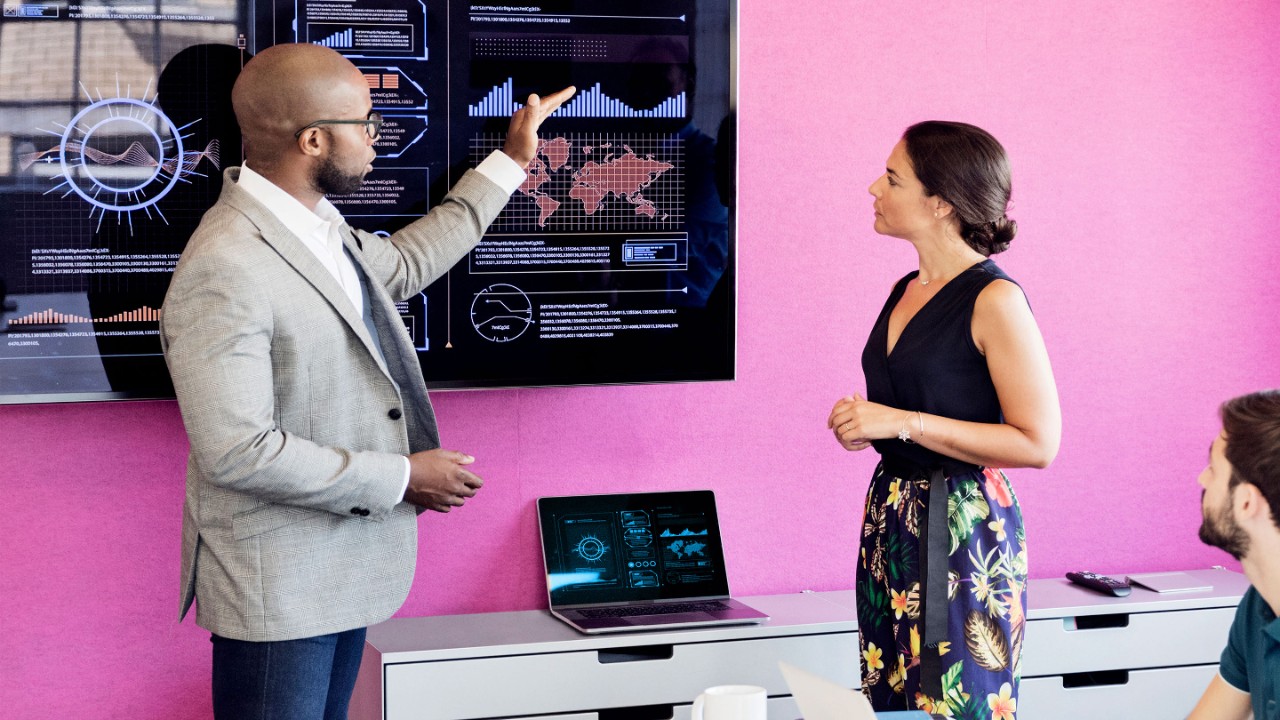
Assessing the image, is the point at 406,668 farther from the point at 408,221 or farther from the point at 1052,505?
the point at 1052,505

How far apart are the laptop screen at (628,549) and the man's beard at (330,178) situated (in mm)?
1209

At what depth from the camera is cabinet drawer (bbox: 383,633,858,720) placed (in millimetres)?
2697

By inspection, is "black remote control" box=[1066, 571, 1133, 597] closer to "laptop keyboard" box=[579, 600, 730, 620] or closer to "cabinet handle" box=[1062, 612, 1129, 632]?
"cabinet handle" box=[1062, 612, 1129, 632]

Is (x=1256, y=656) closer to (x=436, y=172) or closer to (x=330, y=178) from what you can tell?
(x=330, y=178)

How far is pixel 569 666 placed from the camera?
2.78 meters

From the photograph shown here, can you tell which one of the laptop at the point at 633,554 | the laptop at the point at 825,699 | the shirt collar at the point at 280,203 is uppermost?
the shirt collar at the point at 280,203

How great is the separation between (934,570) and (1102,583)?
45.5 inches

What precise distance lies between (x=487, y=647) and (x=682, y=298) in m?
0.90

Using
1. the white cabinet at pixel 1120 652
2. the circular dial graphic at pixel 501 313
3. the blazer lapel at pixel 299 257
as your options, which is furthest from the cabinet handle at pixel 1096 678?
the blazer lapel at pixel 299 257

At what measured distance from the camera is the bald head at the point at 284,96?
6.59 ft

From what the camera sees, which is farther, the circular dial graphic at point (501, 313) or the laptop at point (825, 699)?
the circular dial graphic at point (501, 313)

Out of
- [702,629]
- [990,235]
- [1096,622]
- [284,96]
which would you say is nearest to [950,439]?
[990,235]

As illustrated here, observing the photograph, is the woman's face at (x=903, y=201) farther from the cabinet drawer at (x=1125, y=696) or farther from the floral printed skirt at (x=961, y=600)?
the cabinet drawer at (x=1125, y=696)

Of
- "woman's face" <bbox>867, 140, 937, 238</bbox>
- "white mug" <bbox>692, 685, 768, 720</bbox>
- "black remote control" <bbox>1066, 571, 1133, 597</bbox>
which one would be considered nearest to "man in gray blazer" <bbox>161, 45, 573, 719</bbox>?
"white mug" <bbox>692, 685, 768, 720</bbox>
